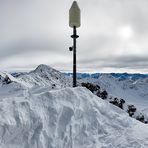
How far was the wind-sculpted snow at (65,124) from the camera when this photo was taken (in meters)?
11.5

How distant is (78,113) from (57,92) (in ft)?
5.29

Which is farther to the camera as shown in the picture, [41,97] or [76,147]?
[41,97]

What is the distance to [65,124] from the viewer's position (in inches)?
496

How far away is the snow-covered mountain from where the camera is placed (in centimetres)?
1152

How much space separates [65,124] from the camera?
1260cm

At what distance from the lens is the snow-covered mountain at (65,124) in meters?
11.5

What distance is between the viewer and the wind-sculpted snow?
1152cm

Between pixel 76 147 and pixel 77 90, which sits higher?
pixel 77 90

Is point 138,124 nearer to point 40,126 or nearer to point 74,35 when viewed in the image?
point 40,126

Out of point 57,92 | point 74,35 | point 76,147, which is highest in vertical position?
point 74,35

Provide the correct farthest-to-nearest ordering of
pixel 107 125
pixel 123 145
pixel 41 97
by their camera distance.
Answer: pixel 41 97 < pixel 107 125 < pixel 123 145

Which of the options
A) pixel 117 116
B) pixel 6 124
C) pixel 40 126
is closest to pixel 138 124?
pixel 117 116

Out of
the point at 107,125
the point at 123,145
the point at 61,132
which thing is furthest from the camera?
the point at 107,125

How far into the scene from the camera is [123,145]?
450 inches
